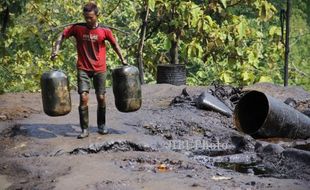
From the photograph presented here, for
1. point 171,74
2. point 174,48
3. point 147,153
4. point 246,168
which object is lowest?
point 246,168

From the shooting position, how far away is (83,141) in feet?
23.2

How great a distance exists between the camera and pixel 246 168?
648cm

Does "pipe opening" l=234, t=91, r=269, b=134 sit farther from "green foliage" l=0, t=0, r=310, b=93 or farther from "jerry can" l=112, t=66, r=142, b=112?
"green foliage" l=0, t=0, r=310, b=93

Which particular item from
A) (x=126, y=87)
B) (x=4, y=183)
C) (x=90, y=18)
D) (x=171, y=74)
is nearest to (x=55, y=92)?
(x=126, y=87)

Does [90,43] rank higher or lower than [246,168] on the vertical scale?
higher

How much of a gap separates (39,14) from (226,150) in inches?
295

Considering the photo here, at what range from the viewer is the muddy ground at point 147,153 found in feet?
17.8

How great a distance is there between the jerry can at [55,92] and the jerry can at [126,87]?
2.23 ft

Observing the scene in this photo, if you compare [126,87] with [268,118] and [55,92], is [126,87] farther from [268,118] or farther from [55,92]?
[268,118]

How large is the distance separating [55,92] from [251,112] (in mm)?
3166

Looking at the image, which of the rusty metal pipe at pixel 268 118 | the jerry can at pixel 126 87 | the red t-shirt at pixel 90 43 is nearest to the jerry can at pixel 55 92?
the red t-shirt at pixel 90 43

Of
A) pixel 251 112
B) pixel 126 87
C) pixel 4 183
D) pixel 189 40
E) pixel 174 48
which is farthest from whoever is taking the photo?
pixel 174 48

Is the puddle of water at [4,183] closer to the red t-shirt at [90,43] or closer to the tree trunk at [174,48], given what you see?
the red t-shirt at [90,43]

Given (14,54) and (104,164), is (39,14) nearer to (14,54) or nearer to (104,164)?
(14,54)
